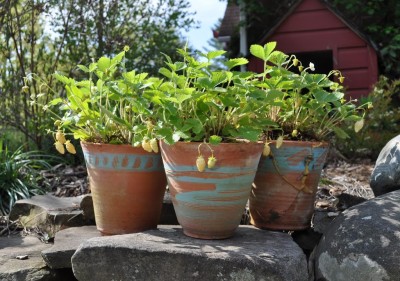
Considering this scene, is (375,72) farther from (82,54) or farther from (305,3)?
(82,54)

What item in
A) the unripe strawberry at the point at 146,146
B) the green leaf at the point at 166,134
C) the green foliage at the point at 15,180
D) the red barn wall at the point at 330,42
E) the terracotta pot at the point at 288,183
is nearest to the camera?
the green leaf at the point at 166,134

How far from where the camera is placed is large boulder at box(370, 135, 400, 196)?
250 cm

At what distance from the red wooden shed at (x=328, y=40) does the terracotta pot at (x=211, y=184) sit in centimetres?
543

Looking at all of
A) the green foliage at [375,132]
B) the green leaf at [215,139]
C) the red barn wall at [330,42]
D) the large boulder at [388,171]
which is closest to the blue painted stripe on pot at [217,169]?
the green leaf at [215,139]

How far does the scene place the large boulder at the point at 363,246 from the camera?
186 cm

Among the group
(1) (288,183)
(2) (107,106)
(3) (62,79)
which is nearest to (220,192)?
(1) (288,183)

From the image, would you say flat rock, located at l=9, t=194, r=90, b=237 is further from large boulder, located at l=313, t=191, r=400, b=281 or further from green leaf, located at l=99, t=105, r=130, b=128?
large boulder, located at l=313, t=191, r=400, b=281

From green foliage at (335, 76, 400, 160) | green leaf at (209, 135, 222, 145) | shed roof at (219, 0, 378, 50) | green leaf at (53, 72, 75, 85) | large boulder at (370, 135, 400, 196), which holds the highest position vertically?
shed roof at (219, 0, 378, 50)

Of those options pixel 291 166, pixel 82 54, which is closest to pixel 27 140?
pixel 82 54

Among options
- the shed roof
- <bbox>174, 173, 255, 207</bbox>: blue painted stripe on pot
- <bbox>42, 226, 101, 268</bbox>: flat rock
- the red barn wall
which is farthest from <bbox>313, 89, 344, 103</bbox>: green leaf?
the shed roof

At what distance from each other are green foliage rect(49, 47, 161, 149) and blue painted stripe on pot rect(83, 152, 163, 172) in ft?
0.28

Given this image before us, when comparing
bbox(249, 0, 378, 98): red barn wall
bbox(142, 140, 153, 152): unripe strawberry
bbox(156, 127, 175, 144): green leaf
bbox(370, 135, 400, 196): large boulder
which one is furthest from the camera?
bbox(249, 0, 378, 98): red barn wall

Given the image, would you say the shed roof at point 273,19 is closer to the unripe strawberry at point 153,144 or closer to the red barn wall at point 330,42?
the red barn wall at point 330,42

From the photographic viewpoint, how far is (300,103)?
2160 millimetres
